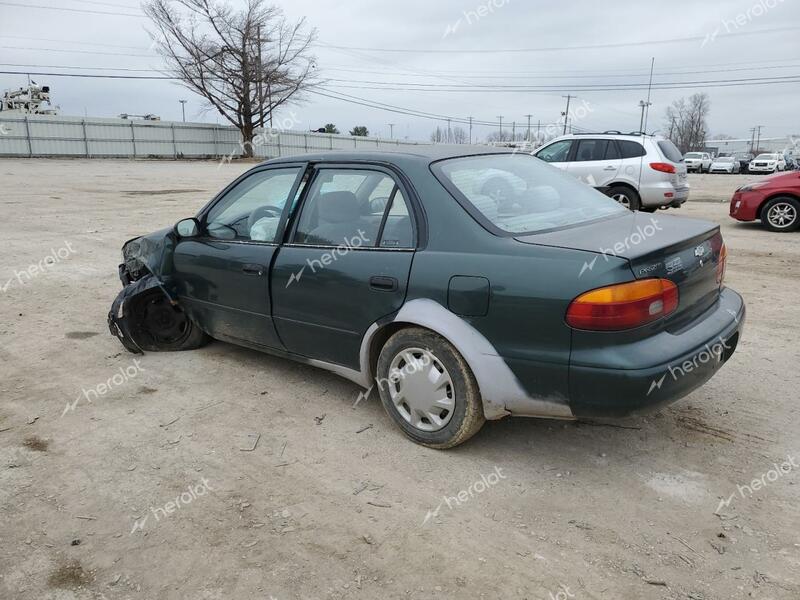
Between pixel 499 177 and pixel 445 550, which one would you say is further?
pixel 499 177

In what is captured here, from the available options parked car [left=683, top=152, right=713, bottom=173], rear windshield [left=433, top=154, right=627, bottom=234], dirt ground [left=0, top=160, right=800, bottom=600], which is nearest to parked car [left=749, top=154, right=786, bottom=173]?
parked car [left=683, top=152, right=713, bottom=173]

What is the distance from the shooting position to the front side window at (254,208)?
13.2 ft

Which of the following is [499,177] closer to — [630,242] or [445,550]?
[630,242]

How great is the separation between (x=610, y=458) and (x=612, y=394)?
2.31 feet

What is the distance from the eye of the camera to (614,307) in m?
2.65

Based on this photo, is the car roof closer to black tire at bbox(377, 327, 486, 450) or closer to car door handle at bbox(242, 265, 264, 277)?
car door handle at bbox(242, 265, 264, 277)

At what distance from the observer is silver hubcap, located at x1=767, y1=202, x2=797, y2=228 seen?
1067 cm

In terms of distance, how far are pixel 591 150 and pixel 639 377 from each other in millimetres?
10465

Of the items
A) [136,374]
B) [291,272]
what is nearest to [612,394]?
[291,272]

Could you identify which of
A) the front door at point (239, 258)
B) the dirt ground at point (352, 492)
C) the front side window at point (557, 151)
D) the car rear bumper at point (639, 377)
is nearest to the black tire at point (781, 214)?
the front side window at point (557, 151)

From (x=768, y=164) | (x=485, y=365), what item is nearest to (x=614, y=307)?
(x=485, y=365)

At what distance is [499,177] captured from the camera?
141 inches

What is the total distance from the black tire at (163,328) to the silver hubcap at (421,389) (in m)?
2.15

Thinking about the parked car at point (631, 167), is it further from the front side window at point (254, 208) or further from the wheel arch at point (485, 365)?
the wheel arch at point (485, 365)
